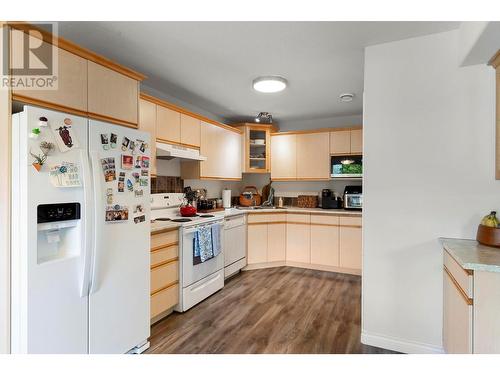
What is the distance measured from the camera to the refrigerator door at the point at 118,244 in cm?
172

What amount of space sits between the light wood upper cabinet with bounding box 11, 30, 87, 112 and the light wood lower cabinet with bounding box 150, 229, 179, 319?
121 cm

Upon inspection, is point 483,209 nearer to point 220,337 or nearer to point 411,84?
point 411,84

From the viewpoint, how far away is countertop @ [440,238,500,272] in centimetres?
136

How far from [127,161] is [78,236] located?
0.60 m

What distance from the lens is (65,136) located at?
1559mm

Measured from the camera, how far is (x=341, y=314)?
8.75 feet

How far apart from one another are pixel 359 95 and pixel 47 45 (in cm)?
324

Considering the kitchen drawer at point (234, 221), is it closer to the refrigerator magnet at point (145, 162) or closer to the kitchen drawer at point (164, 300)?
the kitchen drawer at point (164, 300)

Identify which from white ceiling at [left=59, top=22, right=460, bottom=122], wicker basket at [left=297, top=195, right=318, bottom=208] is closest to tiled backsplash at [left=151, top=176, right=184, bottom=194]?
white ceiling at [left=59, top=22, right=460, bottom=122]

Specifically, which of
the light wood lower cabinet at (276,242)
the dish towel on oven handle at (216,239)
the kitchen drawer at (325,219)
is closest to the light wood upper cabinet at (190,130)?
the dish towel on oven handle at (216,239)

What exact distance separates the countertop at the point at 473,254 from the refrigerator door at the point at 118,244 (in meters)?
2.08

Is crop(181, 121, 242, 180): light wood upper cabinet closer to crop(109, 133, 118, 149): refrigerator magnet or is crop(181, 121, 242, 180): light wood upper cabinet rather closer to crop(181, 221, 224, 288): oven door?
crop(181, 221, 224, 288): oven door

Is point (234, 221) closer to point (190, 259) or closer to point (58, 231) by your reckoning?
point (190, 259)
